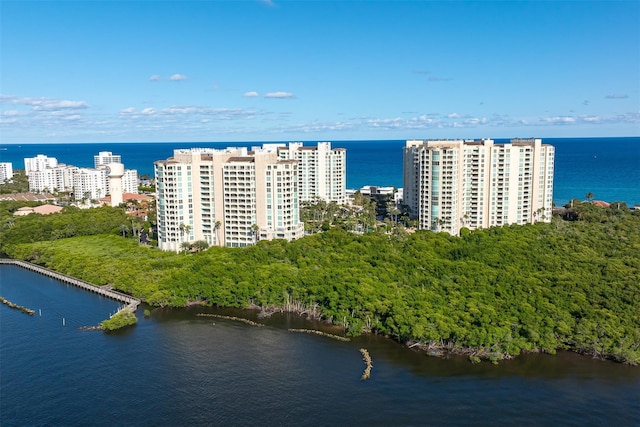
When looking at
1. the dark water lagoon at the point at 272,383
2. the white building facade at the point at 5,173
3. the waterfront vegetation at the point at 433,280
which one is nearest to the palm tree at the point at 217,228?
the waterfront vegetation at the point at 433,280

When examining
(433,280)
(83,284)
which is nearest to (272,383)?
(433,280)

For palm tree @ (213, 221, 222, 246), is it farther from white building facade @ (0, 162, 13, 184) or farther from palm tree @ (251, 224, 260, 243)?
white building facade @ (0, 162, 13, 184)

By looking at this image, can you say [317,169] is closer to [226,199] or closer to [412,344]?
[226,199]

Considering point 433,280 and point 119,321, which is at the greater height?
point 433,280

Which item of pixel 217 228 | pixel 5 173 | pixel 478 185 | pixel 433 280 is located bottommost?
pixel 433 280

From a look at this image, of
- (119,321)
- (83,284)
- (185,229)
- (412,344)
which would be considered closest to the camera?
(412,344)

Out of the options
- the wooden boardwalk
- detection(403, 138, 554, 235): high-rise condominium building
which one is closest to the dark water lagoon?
the wooden boardwalk

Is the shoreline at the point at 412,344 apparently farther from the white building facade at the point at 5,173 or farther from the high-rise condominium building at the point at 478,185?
the white building facade at the point at 5,173
